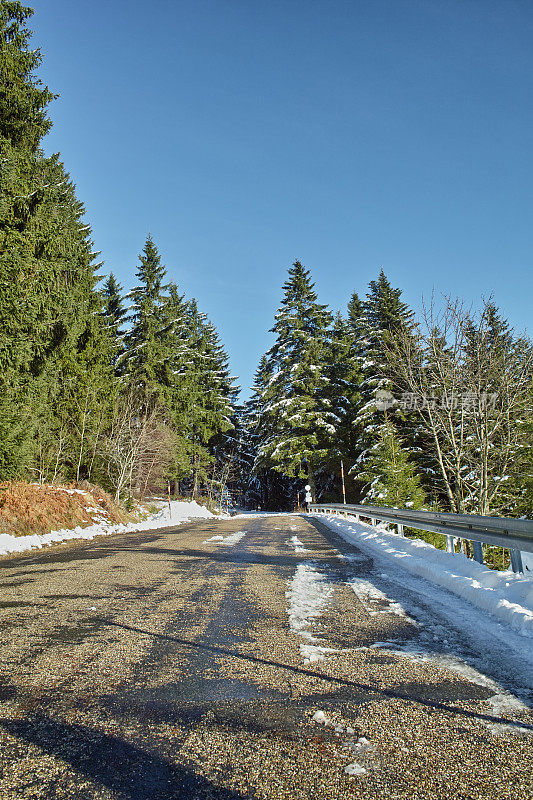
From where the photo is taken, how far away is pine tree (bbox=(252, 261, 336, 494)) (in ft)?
129

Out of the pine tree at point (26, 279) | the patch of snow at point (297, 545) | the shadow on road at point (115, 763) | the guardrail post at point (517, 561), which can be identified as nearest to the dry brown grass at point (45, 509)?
the pine tree at point (26, 279)

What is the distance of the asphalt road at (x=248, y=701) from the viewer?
6.31 ft

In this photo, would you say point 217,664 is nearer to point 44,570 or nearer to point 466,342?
point 44,570

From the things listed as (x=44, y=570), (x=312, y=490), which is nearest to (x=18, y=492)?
(x=44, y=570)

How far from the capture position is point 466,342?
22.8 meters

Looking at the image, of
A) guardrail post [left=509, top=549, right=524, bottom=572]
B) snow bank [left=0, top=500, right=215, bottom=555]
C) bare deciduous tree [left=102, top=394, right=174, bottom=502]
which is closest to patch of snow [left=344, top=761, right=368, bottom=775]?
guardrail post [left=509, top=549, right=524, bottom=572]

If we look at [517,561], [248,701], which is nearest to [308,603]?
[248,701]

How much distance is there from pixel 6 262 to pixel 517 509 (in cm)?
2408

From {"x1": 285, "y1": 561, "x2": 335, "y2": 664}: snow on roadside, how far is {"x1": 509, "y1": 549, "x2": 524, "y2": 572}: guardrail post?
2168 millimetres

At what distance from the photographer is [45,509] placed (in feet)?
41.2

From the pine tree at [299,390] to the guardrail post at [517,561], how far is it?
32.9 meters

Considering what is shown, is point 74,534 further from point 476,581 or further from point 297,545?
point 476,581

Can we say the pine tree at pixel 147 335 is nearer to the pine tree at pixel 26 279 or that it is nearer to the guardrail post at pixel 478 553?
the pine tree at pixel 26 279

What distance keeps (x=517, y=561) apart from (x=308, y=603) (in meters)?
2.55
